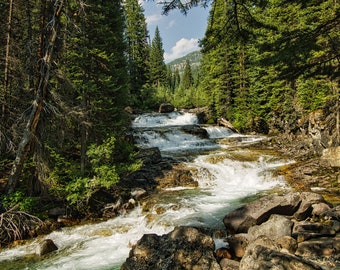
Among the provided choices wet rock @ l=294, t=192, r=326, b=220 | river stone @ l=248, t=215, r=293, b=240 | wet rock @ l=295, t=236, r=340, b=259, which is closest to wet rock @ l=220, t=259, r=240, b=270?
river stone @ l=248, t=215, r=293, b=240

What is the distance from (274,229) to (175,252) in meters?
2.91

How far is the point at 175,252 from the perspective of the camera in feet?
20.8

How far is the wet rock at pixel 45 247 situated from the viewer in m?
8.80

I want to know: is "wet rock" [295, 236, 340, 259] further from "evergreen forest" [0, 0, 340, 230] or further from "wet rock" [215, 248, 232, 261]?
"evergreen forest" [0, 0, 340, 230]

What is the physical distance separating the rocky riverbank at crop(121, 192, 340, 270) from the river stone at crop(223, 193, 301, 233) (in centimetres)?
3

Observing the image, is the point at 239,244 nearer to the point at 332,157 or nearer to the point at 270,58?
the point at 270,58

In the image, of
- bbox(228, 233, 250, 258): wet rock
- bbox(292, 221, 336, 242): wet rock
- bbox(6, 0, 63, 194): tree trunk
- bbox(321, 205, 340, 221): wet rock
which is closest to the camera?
bbox(292, 221, 336, 242): wet rock

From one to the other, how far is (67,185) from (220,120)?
23.5m

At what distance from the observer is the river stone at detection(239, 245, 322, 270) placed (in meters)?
4.77

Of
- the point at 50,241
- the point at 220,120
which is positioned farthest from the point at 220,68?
the point at 50,241

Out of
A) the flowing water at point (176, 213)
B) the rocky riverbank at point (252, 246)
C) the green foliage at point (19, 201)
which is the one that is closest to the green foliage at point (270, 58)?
the rocky riverbank at point (252, 246)

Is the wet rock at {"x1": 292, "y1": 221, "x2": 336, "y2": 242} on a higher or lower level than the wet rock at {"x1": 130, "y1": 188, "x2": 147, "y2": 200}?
lower

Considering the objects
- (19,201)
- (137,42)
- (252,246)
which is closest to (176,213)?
(252,246)

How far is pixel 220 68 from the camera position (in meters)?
32.8
